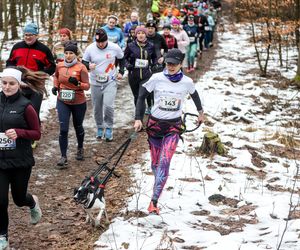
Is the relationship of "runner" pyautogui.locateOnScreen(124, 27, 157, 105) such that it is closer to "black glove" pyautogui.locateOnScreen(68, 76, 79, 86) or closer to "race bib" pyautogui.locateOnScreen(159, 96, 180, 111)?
"black glove" pyautogui.locateOnScreen(68, 76, 79, 86)

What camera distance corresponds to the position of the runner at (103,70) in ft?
29.2

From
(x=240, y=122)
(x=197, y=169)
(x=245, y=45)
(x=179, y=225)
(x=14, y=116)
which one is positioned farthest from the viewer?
(x=245, y=45)

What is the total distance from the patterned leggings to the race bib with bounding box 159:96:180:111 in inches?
7.7

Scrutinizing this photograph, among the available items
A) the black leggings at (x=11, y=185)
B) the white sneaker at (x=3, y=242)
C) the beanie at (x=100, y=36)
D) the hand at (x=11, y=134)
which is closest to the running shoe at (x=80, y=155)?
the beanie at (x=100, y=36)

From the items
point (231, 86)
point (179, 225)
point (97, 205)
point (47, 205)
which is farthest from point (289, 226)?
point (231, 86)

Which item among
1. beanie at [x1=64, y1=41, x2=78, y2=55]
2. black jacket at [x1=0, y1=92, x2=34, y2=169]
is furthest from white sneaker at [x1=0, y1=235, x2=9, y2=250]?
beanie at [x1=64, y1=41, x2=78, y2=55]

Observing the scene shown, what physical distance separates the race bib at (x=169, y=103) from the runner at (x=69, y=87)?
218 centimetres

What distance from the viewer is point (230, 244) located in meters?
5.03

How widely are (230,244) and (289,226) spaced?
0.95m

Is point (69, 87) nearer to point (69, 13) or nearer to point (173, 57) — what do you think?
point (173, 57)

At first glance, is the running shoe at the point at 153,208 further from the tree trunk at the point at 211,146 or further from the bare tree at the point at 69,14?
the bare tree at the point at 69,14

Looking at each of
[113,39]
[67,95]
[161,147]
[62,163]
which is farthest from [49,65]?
[113,39]

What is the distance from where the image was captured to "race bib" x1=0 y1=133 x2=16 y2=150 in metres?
4.73

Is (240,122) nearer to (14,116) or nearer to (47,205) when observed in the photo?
(47,205)
